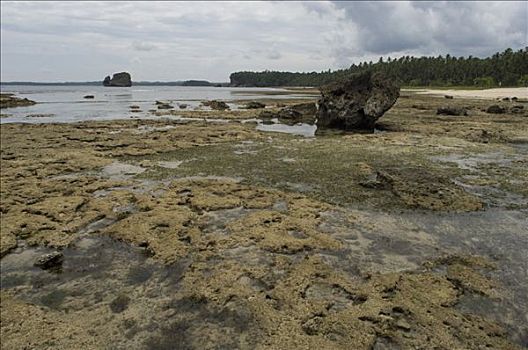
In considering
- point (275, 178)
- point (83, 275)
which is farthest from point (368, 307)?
point (275, 178)

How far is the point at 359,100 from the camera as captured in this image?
35.3m

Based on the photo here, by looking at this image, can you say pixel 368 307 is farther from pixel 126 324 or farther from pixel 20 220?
pixel 20 220

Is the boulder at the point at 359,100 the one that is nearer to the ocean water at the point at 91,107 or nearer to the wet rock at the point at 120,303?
the ocean water at the point at 91,107

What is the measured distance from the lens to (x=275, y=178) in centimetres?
1867

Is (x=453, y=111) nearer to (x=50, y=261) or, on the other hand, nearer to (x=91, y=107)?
(x=50, y=261)

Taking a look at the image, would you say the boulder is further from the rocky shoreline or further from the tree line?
the tree line

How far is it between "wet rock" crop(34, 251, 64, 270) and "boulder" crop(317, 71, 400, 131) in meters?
29.4

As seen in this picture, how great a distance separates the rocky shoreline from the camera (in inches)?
298

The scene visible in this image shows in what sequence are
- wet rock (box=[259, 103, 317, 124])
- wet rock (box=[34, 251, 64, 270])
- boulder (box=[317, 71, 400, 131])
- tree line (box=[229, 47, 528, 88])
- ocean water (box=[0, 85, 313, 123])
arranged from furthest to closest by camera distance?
1. tree line (box=[229, 47, 528, 88])
2. ocean water (box=[0, 85, 313, 123])
3. wet rock (box=[259, 103, 317, 124])
4. boulder (box=[317, 71, 400, 131])
5. wet rock (box=[34, 251, 64, 270])

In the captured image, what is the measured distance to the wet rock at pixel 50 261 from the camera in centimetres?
1020

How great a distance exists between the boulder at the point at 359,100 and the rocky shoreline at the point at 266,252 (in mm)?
A: 13480

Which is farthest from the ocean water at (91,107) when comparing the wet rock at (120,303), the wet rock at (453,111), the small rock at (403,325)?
the small rock at (403,325)

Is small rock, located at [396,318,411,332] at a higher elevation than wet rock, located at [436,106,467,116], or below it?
below

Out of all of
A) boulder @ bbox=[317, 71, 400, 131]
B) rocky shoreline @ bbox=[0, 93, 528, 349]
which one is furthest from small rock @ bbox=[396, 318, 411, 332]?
boulder @ bbox=[317, 71, 400, 131]
